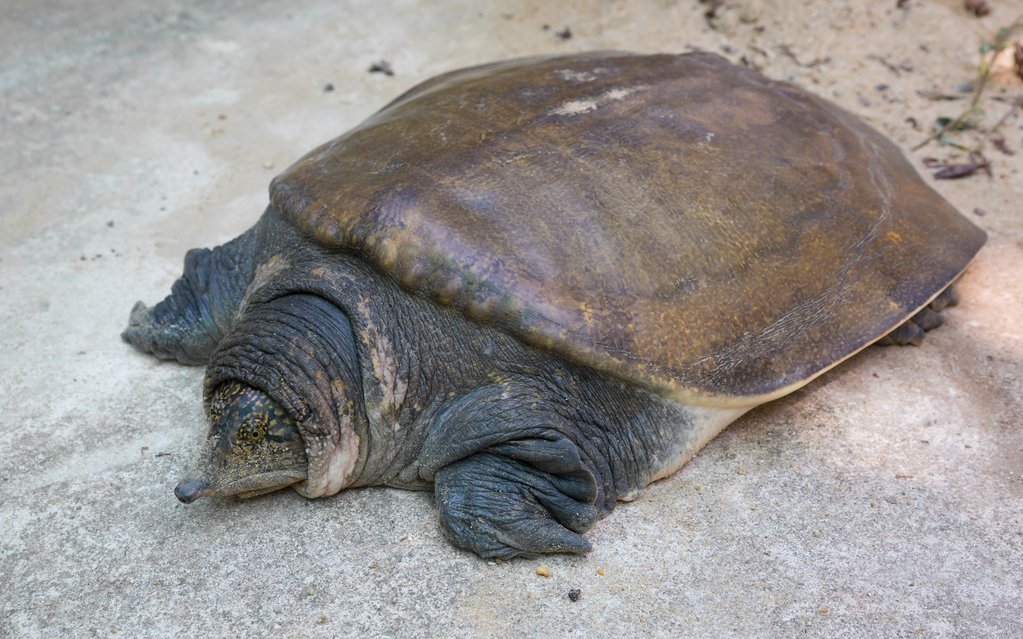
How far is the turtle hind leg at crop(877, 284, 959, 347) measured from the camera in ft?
11.6

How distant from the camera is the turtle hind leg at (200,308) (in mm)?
3340

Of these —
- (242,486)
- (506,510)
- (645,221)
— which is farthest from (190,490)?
(645,221)

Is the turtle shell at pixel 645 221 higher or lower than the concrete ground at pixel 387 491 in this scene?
higher

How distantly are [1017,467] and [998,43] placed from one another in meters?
3.09

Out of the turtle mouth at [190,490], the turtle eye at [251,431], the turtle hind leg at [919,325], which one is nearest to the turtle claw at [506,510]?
the turtle eye at [251,431]

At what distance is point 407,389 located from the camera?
9.39ft

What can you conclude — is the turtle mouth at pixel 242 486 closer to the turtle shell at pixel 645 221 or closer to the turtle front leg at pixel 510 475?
the turtle front leg at pixel 510 475

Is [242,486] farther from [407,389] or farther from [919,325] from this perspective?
→ [919,325]

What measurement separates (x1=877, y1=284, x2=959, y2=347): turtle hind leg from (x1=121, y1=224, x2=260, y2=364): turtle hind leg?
246 centimetres

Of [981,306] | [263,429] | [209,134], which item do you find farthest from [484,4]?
[263,429]

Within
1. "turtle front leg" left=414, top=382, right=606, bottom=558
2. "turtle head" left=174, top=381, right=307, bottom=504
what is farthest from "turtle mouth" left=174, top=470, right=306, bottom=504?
"turtle front leg" left=414, top=382, right=606, bottom=558

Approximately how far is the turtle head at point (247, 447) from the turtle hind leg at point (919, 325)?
229cm

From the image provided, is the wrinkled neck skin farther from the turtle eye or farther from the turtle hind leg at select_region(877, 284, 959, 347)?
the turtle hind leg at select_region(877, 284, 959, 347)

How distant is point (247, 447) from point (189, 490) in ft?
0.66
